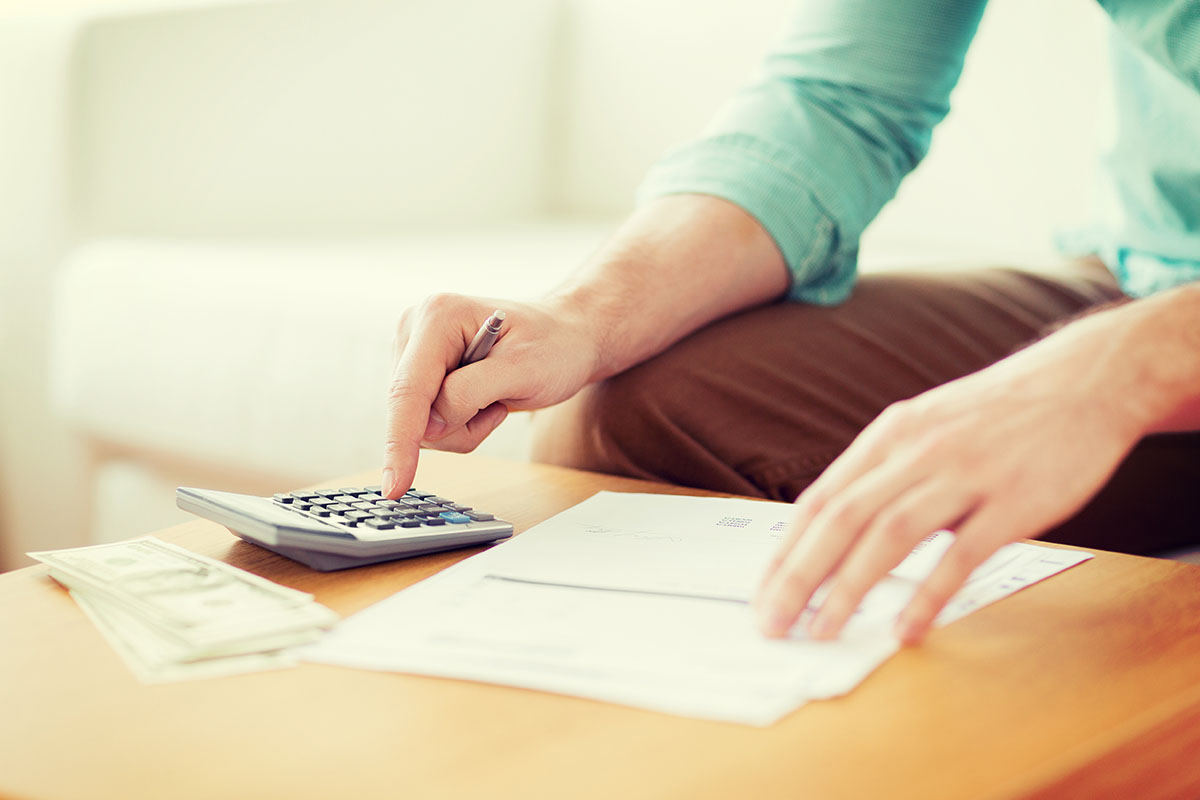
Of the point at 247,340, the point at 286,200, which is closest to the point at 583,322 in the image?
the point at 247,340

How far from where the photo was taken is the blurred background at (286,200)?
4.44ft

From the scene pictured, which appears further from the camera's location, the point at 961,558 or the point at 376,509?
the point at 376,509

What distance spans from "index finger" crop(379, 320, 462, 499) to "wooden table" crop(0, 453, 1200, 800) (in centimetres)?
18

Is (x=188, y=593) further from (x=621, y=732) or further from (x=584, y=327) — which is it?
(x=584, y=327)

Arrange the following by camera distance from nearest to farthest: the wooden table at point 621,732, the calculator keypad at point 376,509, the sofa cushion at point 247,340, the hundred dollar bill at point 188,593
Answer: the wooden table at point 621,732 → the hundred dollar bill at point 188,593 → the calculator keypad at point 376,509 → the sofa cushion at point 247,340

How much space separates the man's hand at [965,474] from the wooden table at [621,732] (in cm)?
4

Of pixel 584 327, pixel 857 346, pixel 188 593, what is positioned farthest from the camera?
pixel 857 346

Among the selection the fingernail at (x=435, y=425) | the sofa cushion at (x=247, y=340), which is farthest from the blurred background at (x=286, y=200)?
the fingernail at (x=435, y=425)

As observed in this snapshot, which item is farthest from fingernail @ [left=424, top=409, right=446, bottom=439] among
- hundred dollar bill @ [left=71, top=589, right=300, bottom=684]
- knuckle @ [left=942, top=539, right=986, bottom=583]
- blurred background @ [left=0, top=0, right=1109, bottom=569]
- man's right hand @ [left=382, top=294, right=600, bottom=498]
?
blurred background @ [left=0, top=0, right=1109, bottom=569]

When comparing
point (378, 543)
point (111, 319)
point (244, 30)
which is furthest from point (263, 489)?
point (378, 543)

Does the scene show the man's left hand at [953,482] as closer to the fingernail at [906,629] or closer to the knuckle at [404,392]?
the fingernail at [906,629]

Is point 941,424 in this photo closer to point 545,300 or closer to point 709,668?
point 709,668

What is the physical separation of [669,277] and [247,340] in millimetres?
687

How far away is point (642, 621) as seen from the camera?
48cm
